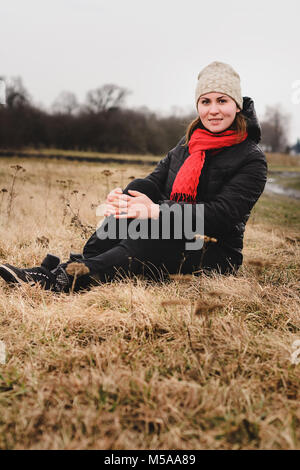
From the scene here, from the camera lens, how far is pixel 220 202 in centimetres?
229

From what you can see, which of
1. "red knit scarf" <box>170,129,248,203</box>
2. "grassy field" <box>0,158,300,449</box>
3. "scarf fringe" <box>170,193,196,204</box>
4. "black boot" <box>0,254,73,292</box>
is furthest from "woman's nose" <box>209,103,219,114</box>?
"black boot" <box>0,254,73,292</box>

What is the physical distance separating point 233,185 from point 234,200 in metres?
0.12

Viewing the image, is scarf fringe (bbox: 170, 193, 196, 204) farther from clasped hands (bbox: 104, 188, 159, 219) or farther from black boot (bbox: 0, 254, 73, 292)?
black boot (bbox: 0, 254, 73, 292)

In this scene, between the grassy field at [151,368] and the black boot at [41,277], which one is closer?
the grassy field at [151,368]

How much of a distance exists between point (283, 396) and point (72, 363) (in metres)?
0.94

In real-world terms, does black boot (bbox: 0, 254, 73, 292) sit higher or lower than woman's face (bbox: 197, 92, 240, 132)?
lower

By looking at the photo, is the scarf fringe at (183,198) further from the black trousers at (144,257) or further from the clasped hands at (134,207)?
the clasped hands at (134,207)

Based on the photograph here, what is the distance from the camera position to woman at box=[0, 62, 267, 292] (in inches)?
89.4

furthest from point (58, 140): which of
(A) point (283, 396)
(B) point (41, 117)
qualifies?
(A) point (283, 396)

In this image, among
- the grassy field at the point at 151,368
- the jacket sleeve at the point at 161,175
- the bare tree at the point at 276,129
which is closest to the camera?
the grassy field at the point at 151,368

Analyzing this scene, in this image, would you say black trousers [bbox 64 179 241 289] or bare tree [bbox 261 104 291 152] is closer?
black trousers [bbox 64 179 241 289]

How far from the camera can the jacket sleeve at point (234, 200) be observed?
2254 mm

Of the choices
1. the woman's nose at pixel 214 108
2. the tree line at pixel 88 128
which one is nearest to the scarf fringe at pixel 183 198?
the woman's nose at pixel 214 108
